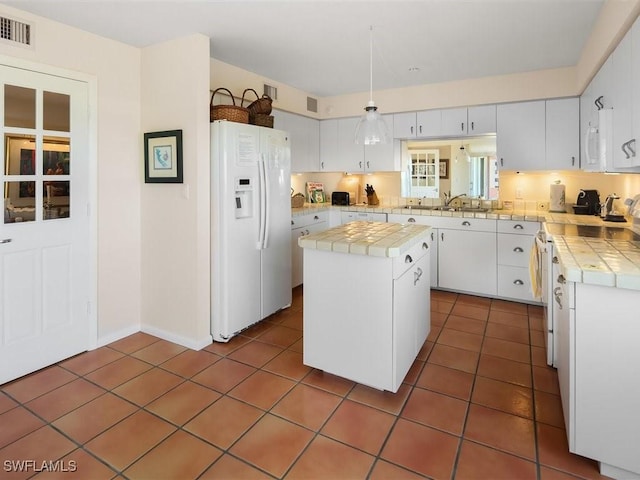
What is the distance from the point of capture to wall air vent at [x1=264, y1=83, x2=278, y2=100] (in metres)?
4.23

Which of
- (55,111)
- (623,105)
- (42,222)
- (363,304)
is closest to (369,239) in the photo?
(363,304)

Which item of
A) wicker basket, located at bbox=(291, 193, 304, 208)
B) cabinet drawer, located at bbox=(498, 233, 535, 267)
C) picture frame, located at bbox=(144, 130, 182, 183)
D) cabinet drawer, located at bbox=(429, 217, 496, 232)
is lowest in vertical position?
cabinet drawer, located at bbox=(498, 233, 535, 267)

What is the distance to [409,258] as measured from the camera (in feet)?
8.02

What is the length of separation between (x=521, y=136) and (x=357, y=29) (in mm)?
2366

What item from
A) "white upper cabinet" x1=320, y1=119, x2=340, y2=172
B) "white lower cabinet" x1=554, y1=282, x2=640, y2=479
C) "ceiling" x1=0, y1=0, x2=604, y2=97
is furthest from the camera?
"white upper cabinet" x1=320, y1=119, x2=340, y2=172

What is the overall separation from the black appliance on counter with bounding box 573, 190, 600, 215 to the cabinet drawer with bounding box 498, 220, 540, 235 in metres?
0.45

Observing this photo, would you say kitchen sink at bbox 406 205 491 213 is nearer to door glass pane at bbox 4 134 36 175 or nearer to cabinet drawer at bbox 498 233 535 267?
cabinet drawer at bbox 498 233 535 267

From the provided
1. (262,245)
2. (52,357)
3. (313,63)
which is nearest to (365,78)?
(313,63)

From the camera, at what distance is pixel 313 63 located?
12.3ft

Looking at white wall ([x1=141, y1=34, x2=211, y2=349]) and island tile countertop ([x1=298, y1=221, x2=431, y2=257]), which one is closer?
island tile countertop ([x1=298, y1=221, x2=431, y2=257])

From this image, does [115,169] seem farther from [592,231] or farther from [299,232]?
[592,231]

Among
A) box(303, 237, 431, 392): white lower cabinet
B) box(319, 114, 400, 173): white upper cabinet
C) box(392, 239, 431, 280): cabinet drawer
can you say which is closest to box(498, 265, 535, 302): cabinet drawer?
box(392, 239, 431, 280): cabinet drawer

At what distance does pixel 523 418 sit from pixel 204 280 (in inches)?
93.9

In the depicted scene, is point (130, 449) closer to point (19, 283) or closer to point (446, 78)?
point (19, 283)
